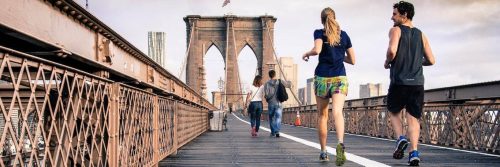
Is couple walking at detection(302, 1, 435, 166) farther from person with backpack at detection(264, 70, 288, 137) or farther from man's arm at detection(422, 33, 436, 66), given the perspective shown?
person with backpack at detection(264, 70, 288, 137)

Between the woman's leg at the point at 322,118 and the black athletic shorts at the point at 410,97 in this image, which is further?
the woman's leg at the point at 322,118

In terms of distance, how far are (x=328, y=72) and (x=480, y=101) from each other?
9.69 feet

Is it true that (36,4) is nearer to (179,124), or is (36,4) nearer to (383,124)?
(179,124)

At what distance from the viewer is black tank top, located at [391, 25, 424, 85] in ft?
18.7

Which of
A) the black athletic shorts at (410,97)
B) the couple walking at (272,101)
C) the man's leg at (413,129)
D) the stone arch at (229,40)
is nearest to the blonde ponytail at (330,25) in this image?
the black athletic shorts at (410,97)

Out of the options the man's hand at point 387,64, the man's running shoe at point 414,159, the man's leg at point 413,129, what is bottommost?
the man's running shoe at point 414,159

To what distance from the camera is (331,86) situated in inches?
238

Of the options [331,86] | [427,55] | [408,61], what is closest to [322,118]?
[331,86]

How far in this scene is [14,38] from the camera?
2.55m

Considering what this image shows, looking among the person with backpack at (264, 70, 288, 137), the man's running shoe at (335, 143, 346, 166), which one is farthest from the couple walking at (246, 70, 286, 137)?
the man's running shoe at (335, 143, 346, 166)

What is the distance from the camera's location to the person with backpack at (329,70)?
6039 mm

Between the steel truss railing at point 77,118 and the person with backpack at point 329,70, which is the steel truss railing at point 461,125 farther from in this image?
the steel truss railing at point 77,118

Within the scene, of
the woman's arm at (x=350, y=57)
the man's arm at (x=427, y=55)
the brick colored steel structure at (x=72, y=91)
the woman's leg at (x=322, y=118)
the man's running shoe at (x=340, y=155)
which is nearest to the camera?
the brick colored steel structure at (x=72, y=91)

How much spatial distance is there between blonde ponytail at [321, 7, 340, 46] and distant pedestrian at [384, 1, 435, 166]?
2.04 ft
